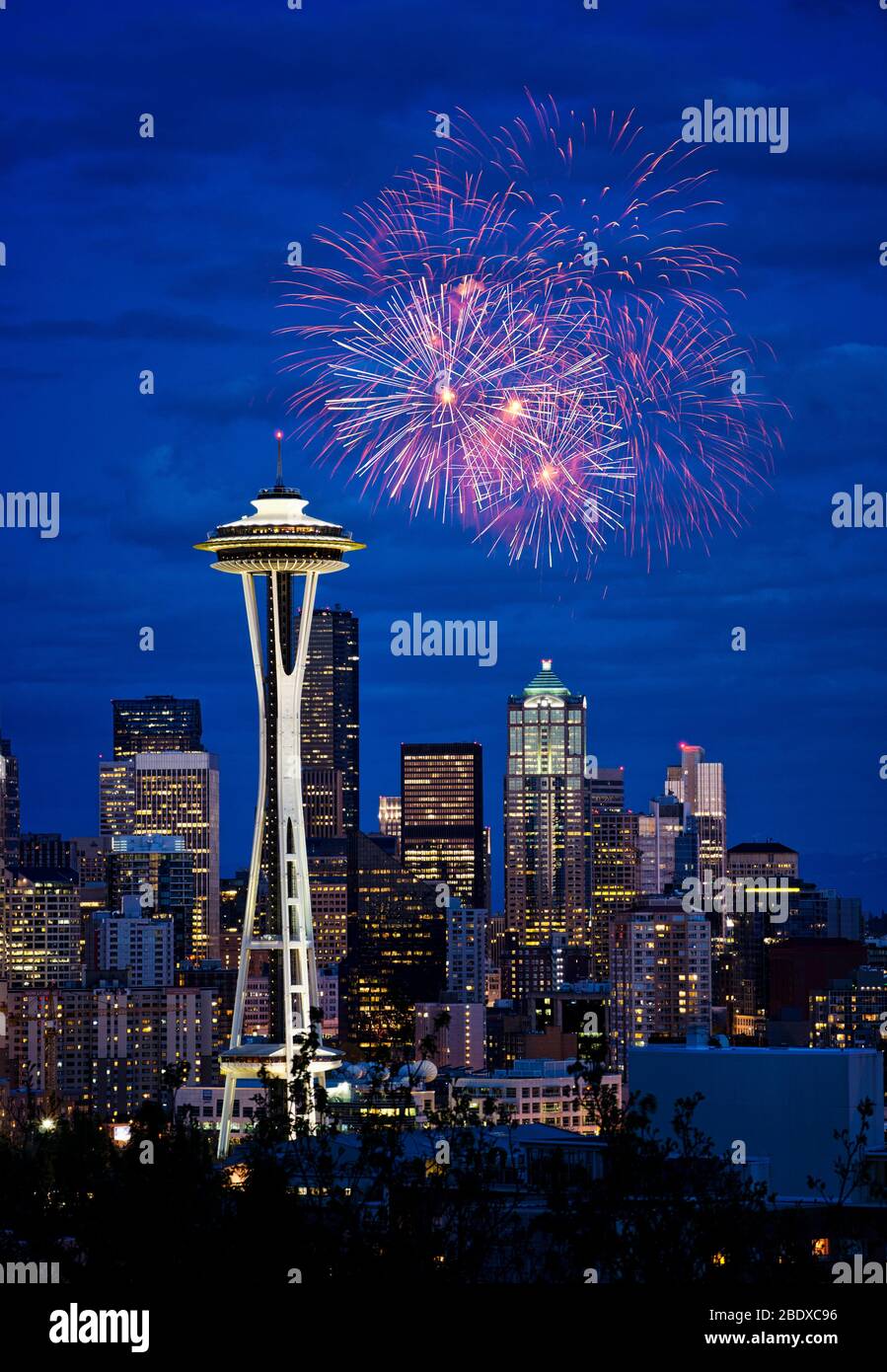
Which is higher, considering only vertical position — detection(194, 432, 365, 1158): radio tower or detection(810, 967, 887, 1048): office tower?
detection(194, 432, 365, 1158): radio tower

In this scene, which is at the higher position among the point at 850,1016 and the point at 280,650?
the point at 280,650

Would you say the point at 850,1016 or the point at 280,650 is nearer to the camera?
the point at 280,650

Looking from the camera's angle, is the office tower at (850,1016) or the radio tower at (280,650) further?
the office tower at (850,1016)

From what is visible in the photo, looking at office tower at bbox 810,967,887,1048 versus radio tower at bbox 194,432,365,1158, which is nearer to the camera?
radio tower at bbox 194,432,365,1158

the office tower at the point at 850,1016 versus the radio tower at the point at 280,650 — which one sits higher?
the radio tower at the point at 280,650
